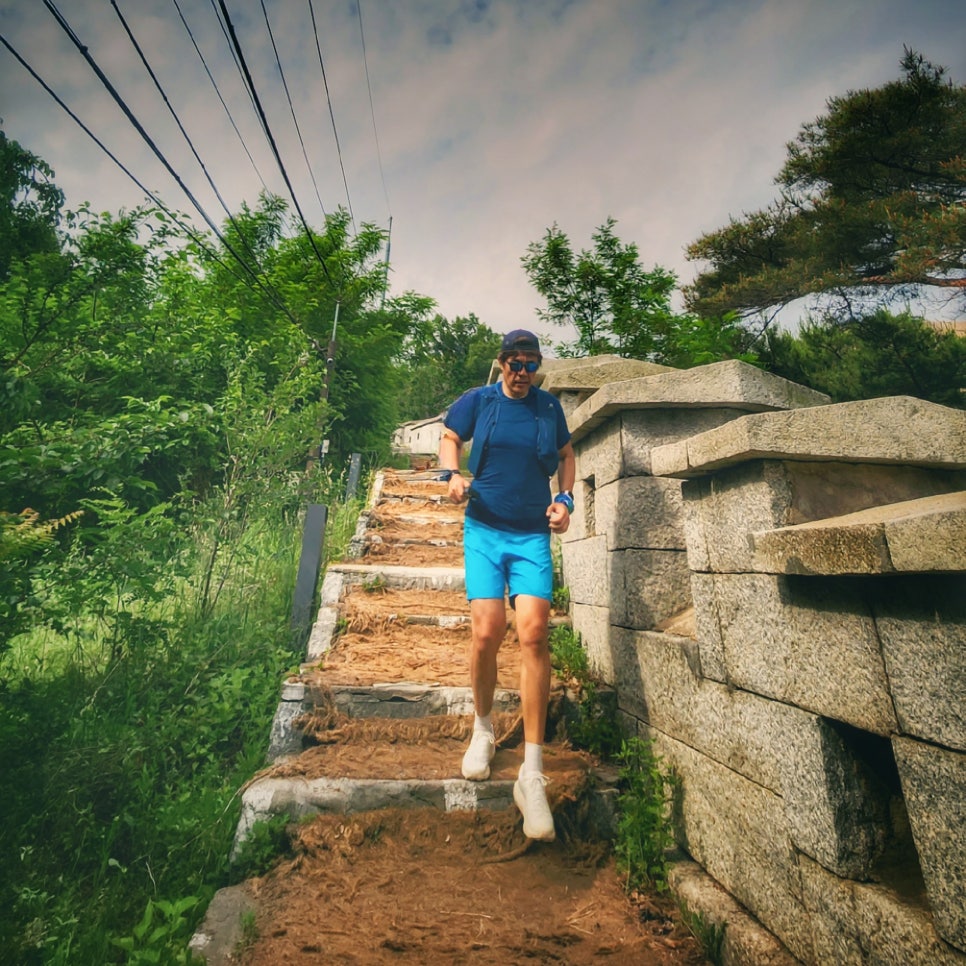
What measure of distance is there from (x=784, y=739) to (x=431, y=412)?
38.4 meters

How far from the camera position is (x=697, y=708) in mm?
2006

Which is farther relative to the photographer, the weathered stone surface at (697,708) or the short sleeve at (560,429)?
the short sleeve at (560,429)

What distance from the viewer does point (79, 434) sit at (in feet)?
9.66

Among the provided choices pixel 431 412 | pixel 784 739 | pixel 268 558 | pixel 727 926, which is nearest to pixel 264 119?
pixel 268 558

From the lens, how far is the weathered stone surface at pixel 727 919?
1493mm

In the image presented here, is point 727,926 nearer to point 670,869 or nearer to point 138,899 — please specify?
point 670,869

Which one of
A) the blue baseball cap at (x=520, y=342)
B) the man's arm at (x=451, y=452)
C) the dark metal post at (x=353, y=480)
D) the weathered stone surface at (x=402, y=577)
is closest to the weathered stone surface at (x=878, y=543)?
the man's arm at (x=451, y=452)

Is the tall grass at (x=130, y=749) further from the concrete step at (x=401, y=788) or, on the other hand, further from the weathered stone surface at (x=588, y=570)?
the weathered stone surface at (x=588, y=570)

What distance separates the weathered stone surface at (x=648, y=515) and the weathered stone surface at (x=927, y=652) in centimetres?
141

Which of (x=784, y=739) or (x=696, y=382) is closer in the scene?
(x=784, y=739)

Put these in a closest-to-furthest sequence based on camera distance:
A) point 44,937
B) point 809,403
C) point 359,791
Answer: point 44,937
point 359,791
point 809,403

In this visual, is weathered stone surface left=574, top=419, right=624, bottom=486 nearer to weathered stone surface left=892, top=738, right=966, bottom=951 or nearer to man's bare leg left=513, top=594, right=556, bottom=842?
man's bare leg left=513, top=594, right=556, bottom=842

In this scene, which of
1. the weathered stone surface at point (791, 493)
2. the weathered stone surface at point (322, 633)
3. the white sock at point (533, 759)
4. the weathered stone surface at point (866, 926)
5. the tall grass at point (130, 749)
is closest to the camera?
the weathered stone surface at point (866, 926)

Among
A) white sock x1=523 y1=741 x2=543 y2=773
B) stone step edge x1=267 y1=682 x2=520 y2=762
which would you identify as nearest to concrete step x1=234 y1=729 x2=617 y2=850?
white sock x1=523 y1=741 x2=543 y2=773
